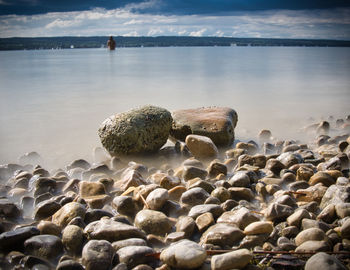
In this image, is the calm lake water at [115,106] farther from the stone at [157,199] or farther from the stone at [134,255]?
the stone at [134,255]

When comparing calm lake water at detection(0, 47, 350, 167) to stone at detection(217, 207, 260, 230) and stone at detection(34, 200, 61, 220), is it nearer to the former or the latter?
stone at detection(34, 200, 61, 220)

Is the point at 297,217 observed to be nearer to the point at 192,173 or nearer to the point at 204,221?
the point at 204,221

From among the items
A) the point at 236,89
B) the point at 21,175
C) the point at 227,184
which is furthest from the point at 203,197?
the point at 236,89

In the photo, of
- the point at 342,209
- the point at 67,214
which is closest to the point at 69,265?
the point at 67,214

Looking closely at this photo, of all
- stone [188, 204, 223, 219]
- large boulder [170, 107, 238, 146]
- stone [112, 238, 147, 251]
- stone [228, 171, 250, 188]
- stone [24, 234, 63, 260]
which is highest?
large boulder [170, 107, 238, 146]

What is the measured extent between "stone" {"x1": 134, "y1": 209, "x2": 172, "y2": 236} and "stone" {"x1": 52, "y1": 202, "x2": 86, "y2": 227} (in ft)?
1.40

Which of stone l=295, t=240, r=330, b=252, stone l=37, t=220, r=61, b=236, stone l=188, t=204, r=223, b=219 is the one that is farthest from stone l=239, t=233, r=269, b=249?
stone l=37, t=220, r=61, b=236

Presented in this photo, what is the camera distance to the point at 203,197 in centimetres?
281

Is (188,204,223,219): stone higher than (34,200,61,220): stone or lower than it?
higher

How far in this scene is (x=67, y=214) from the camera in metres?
2.53

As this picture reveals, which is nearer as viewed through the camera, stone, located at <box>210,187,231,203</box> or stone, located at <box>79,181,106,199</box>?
stone, located at <box>210,187,231,203</box>

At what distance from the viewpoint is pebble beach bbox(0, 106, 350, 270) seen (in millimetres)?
1996

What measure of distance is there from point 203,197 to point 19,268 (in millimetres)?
1418

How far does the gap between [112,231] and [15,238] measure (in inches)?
24.1
